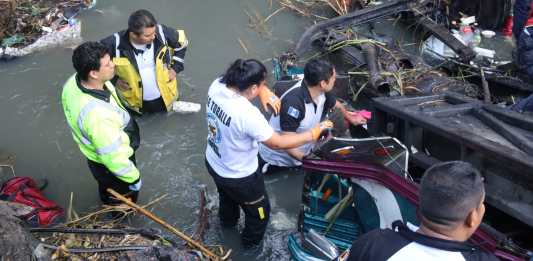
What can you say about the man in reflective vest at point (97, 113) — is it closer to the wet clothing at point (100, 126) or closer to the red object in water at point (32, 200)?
the wet clothing at point (100, 126)

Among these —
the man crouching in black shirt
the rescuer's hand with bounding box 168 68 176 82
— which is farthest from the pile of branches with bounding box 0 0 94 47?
the man crouching in black shirt

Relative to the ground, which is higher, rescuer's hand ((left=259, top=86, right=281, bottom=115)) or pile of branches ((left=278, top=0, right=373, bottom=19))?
rescuer's hand ((left=259, top=86, right=281, bottom=115))

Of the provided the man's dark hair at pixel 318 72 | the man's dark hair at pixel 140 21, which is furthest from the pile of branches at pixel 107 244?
the man's dark hair at pixel 140 21

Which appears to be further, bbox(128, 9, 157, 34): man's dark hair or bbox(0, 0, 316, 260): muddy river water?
bbox(0, 0, 316, 260): muddy river water

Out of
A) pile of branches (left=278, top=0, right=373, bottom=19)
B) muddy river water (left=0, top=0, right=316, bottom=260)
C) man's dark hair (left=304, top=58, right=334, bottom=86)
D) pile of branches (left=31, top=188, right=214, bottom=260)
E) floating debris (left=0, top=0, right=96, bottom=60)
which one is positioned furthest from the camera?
pile of branches (left=278, top=0, right=373, bottom=19)

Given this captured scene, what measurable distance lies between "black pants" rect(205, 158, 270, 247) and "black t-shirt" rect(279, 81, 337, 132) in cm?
61

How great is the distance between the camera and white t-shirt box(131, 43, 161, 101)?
532cm

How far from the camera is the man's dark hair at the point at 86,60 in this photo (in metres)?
3.68

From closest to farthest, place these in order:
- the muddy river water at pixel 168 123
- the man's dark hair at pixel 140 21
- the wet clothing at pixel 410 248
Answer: the wet clothing at pixel 410 248 → the man's dark hair at pixel 140 21 → the muddy river water at pixel 168 123

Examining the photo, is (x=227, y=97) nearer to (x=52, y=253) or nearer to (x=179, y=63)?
(x=52, y=253)

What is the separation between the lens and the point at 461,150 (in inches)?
140

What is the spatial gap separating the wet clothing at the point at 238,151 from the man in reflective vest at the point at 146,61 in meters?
1.62

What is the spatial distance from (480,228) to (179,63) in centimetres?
388

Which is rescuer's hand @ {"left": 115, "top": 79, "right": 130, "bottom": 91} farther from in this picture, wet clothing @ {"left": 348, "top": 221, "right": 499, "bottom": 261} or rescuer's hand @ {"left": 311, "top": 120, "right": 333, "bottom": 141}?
wet clothing @ {"left": 348, "top": 221, "right": 499, "bottom": 261}
